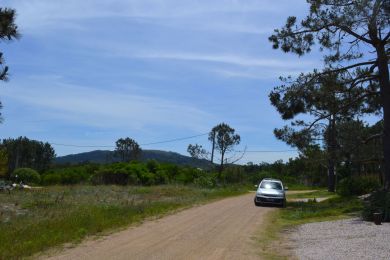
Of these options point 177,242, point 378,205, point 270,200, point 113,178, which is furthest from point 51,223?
point 113,178

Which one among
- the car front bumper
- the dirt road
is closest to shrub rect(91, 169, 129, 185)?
the car front bumper

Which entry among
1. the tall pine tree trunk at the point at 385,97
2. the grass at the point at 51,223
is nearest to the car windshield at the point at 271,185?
the grass at the point at 51,223

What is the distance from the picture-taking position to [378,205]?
19031 millimetres

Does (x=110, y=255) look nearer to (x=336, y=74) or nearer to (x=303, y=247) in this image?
(x=303, y=247)

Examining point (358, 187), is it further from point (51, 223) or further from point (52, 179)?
point (52, 179)

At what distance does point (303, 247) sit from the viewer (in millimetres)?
Answer: 12977

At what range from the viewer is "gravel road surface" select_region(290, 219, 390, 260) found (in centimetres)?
1140

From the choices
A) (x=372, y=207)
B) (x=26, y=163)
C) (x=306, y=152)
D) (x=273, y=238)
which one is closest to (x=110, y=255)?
(x=273, y=238)

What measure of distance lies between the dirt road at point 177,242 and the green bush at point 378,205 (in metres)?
4.05

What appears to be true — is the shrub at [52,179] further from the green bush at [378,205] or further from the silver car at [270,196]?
the green bush at [378,205]

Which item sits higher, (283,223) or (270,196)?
(270,196)

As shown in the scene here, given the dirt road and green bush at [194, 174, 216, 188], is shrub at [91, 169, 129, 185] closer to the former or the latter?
green bush at [194, 174, 216, 188]

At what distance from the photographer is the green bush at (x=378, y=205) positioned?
18312mm

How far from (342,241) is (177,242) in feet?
14.0
